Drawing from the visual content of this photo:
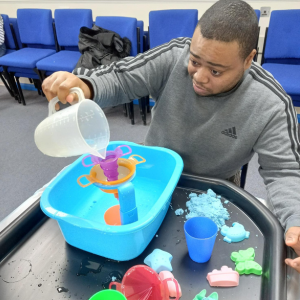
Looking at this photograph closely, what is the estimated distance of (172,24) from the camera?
2.21 m

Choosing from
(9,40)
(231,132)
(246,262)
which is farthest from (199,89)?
(9,40)

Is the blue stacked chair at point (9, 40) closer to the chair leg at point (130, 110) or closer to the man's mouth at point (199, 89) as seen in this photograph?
the chair leg at point (130, 110)

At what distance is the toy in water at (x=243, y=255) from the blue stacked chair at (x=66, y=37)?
217cm

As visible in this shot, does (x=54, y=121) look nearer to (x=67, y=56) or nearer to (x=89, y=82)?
(x=89, y=82)

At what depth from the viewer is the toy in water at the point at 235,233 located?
0.64 meters

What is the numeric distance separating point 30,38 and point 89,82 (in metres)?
2.54

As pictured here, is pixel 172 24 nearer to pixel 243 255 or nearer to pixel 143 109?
pixel 143 109

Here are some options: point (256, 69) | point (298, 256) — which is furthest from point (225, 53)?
point (298, 256)

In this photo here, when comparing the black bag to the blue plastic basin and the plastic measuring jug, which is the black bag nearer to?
the blue plastic basin

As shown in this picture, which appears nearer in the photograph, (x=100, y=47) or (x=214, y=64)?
(x=214, y=64)

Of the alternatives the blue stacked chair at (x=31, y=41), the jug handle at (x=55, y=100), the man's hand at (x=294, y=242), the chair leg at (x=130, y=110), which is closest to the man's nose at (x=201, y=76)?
the jug handle at (x=55, y=100)

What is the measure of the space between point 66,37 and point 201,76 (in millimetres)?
2332

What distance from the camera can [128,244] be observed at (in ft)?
1.87

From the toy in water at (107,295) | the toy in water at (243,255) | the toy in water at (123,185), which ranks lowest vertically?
the toy in water at (243,255)
